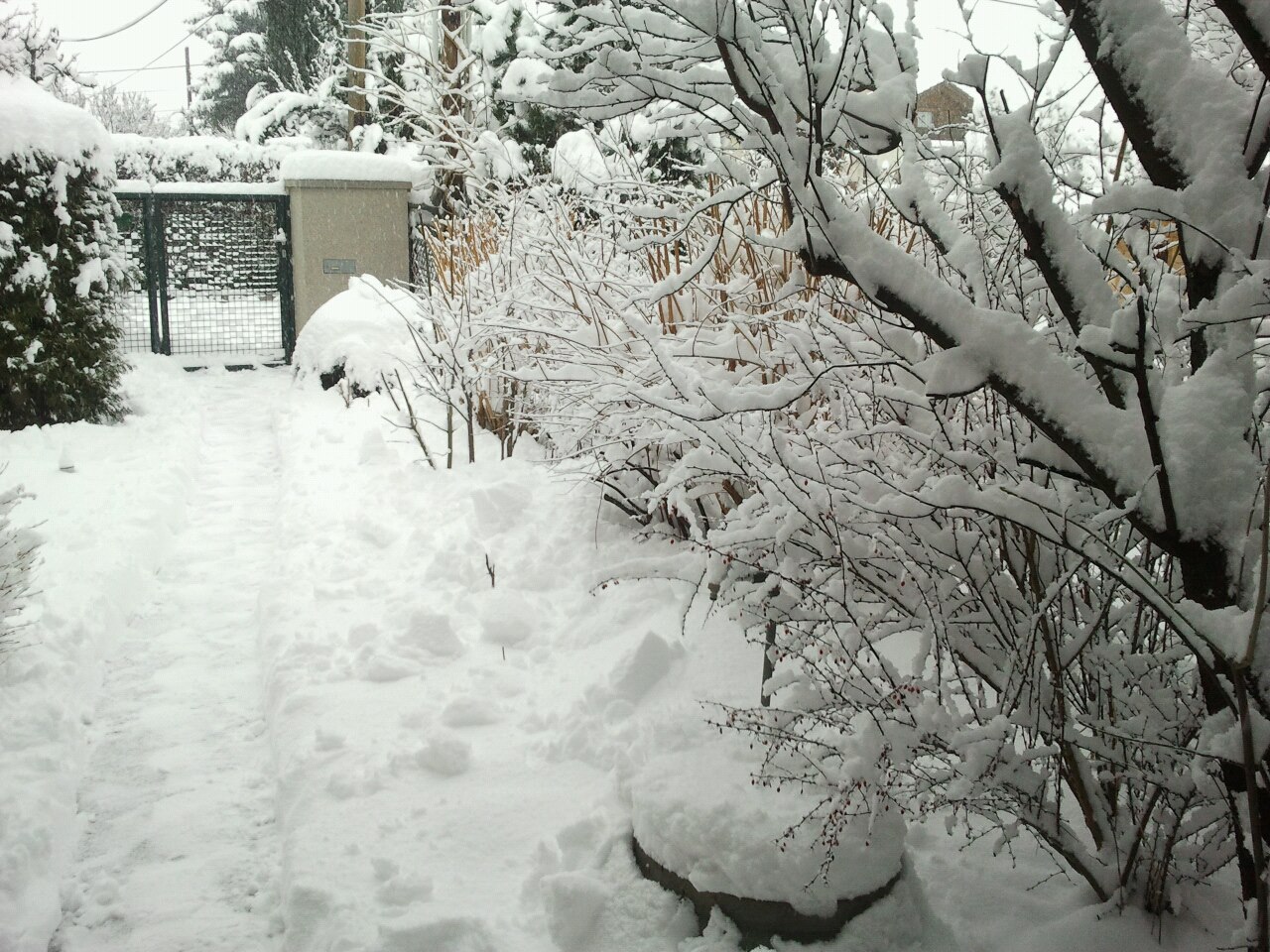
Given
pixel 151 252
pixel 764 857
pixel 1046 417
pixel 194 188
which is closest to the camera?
pixel 1046 417

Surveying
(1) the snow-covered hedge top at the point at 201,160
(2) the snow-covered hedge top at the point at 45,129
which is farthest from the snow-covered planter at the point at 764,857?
(1) the snow-covered hedge top at the point at 201,160

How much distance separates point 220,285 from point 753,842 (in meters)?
12.0

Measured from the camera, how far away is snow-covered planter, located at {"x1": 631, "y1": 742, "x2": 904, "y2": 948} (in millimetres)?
2365

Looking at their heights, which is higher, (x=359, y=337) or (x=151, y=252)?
(x=151, y=252)

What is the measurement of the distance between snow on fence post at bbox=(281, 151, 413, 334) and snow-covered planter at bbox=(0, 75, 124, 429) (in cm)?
382

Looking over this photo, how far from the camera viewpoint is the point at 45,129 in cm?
798

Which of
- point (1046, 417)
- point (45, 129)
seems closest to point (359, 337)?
point (45, 129)

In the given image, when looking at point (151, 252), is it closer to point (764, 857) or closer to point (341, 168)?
point (341, 168)

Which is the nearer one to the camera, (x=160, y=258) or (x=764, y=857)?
(x=764, y=857)

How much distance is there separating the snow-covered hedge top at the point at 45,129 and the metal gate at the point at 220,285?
391 cm

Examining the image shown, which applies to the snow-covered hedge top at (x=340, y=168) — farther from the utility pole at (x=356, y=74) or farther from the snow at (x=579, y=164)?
the snow at (x=579, y=164)

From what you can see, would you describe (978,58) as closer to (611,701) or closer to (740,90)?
(740,90)

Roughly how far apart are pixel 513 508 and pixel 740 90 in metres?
3.78

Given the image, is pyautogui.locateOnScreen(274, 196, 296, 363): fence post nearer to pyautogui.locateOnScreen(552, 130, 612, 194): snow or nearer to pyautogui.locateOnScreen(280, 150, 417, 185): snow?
pyautogui.locateOnScreen(280, 150, 417, 185): snow
